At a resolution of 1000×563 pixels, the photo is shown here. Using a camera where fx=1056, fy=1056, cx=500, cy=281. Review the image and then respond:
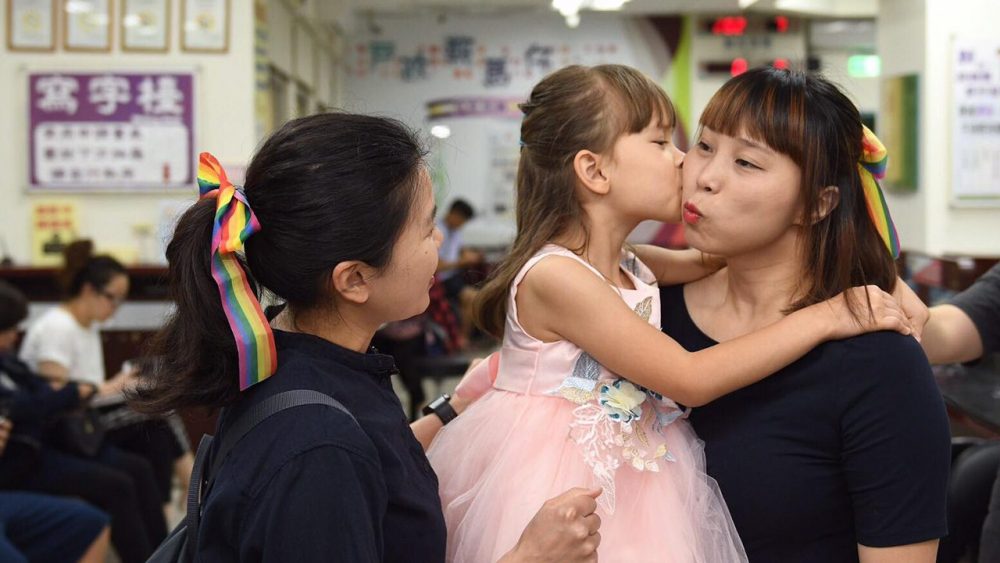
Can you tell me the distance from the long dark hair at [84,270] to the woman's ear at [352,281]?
136 inches

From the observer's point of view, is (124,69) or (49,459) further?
(124,69)

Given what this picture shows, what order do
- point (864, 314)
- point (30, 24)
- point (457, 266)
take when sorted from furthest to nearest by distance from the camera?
point (457, 266) < point (30, 24) < point (864, 314)

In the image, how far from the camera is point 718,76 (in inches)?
424

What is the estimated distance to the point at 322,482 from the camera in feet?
3.82

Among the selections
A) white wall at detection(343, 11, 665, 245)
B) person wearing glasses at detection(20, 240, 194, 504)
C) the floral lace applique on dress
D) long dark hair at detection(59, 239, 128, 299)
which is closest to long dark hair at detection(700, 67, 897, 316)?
the floral lace applique on dress

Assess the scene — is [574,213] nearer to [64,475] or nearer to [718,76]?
[64,475]

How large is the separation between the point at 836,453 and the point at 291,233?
80cm

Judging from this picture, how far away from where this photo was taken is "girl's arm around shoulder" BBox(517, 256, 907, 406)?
1.46 m

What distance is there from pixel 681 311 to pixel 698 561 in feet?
1.48

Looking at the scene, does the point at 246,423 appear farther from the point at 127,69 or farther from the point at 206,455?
the point at 127,69

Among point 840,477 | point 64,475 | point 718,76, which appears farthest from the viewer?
point 718,76

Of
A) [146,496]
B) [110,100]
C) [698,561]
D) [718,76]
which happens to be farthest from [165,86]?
[718,76]

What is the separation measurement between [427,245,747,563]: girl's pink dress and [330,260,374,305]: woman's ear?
1.21ft

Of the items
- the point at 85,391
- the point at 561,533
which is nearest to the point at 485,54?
the point at 85,391
